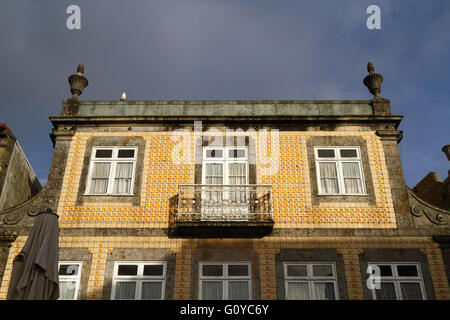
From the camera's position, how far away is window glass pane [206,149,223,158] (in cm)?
1325

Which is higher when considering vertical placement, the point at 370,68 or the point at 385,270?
the point at 370,68

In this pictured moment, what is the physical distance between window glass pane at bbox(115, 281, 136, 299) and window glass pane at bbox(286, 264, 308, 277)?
4.02m

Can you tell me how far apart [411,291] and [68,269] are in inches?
347

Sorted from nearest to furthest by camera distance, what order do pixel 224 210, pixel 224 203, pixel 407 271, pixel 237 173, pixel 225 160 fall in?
pixel 407 271, pixel 224 210, pixel 224 203, pixel 237 173, pixel 225 160

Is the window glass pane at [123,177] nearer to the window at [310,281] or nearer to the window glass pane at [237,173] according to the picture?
the window glass pane at [237,173]

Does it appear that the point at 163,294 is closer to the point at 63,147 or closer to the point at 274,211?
the point at 274,211

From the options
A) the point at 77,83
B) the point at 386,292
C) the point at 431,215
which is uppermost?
the point at 77,83

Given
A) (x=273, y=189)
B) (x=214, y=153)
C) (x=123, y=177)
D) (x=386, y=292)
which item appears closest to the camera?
(x=386, y=292)

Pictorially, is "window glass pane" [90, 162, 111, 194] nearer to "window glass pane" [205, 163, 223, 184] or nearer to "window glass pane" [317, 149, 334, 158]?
"window glass pane" [205, 163, 223, 184]

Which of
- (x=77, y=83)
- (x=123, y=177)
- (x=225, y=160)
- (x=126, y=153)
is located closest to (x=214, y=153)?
(x=225, y=160)

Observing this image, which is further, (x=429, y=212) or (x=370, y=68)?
(x=370, y=68)

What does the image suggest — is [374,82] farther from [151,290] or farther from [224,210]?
[151,290]

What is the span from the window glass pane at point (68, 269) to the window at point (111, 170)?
83.3 inches

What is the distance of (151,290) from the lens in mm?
11312
